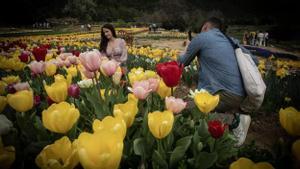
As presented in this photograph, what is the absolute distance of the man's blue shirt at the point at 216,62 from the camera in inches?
132

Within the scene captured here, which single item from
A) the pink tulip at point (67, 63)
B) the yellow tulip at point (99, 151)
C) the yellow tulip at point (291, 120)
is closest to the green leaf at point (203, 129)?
the yellow tulip at point (291, 120)

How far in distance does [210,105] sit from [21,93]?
1053mm

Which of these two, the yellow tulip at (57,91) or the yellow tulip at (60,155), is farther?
the yellow tulip at (57,91)

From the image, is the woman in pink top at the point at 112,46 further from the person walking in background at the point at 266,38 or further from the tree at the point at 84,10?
the person walking in background at the point at 266,38

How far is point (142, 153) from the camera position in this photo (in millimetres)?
1557

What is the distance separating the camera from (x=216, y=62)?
136 inches

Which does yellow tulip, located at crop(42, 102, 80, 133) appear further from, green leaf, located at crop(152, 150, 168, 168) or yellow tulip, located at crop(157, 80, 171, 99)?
yellow tulip, located at crop(157, 80, 171, 99)

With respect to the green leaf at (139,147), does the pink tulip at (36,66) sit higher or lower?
higher

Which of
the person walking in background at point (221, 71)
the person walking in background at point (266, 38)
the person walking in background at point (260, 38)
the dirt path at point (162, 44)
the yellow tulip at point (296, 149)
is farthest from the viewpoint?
the dirt path at point (162, 44)

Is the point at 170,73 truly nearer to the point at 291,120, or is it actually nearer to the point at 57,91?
the point at 57,91

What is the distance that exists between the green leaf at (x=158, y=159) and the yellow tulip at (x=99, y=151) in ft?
1.66

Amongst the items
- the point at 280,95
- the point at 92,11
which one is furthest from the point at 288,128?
the point at 92,11

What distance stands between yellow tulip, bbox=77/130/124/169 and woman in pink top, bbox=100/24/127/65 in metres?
4.53

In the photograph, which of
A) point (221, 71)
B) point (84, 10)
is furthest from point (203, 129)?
point (84, 10)
